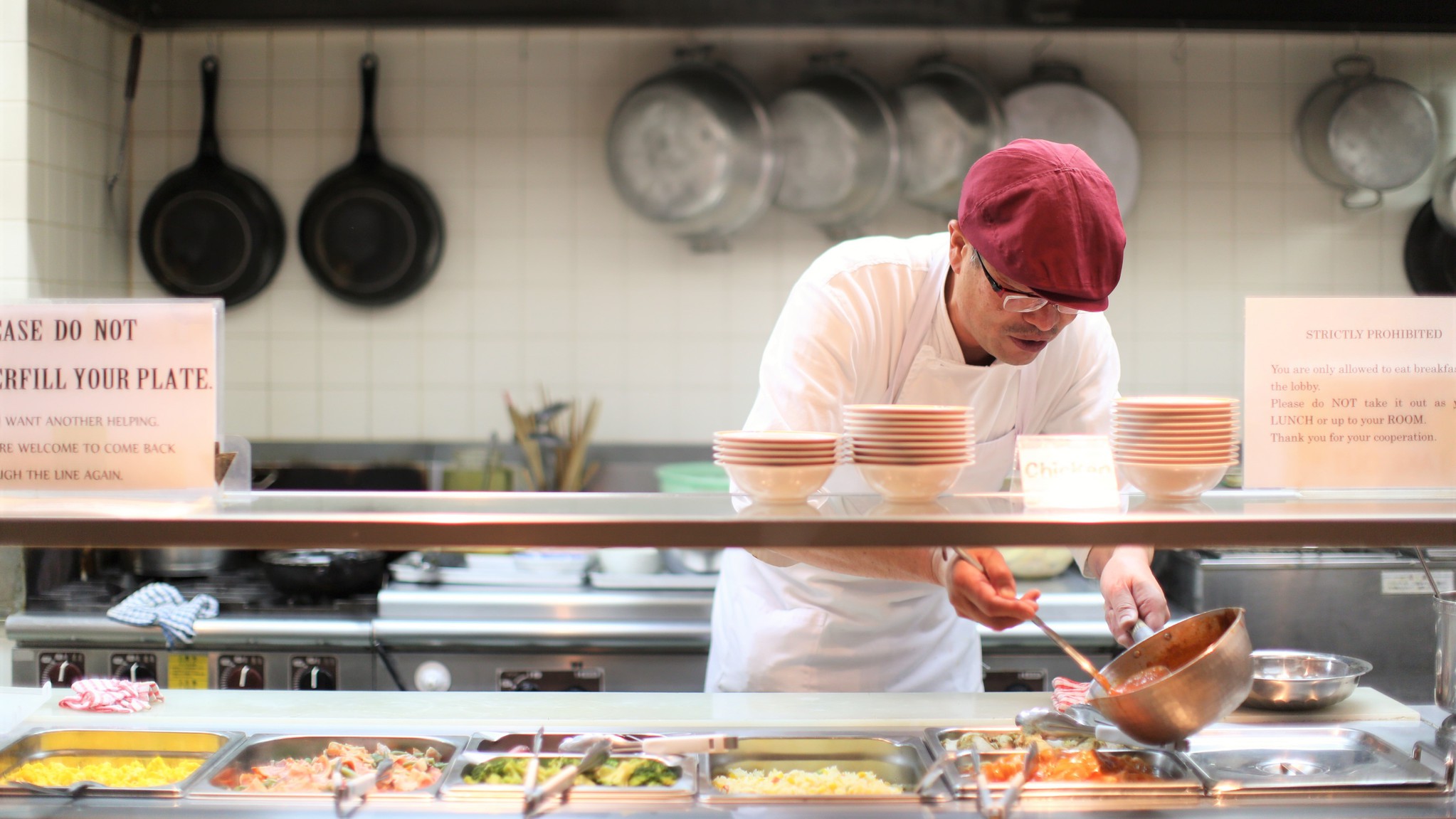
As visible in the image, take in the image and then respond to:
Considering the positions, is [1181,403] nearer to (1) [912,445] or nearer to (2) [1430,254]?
(1) [912,445]

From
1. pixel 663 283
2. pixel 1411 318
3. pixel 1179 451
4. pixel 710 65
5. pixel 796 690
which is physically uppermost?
pixel 710 65

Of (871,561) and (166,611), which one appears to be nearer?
(871,561)

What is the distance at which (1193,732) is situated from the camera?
1.57 metres

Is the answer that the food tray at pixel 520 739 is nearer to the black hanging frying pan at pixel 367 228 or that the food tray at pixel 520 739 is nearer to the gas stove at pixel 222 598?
the gas stove at pixel 222 598

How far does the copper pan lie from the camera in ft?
4.91

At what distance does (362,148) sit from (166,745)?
2628 millimetres

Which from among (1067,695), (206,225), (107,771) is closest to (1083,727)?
(1067,695)

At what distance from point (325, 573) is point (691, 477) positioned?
108 centimetres

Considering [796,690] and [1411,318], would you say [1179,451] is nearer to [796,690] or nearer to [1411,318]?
[1411,318]

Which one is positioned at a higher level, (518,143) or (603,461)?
(518,143)

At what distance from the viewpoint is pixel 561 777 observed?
4.92 ft

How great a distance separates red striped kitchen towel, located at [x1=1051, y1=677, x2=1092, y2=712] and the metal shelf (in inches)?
20.2

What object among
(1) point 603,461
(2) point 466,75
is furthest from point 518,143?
(1) point 603,461

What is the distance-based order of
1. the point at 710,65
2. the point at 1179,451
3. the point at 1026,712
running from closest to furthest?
the point at 1179,451 < the point at 1026,712 < the point at 710,65
